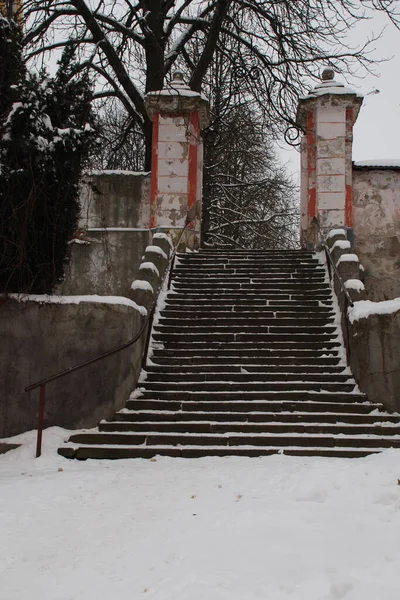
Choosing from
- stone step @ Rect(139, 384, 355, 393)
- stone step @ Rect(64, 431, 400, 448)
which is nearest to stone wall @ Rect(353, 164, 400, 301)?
stone step @ Rect(139, 384, 355, 393)

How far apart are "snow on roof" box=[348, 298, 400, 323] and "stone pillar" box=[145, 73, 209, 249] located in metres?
5.72

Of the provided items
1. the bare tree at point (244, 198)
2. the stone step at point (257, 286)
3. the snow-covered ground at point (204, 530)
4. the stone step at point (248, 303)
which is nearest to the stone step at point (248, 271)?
the stone step at point (257, 286)

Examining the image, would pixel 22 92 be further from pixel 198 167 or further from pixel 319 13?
pixel 319 13

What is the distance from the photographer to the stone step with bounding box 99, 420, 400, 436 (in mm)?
6973

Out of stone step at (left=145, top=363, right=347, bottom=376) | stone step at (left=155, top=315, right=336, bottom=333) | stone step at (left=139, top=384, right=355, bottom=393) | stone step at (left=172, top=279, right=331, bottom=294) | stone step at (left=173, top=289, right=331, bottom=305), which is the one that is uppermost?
stone step at (left=172, top=279, right=331, bottom=294)

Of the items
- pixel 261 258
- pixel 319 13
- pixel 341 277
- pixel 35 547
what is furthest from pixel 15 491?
pixel 319 13

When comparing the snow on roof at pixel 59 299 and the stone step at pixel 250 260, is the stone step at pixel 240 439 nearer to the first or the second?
the snow on roof at pixel 59 299

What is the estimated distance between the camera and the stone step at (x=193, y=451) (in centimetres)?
646

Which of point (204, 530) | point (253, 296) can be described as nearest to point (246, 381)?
point (253, 296)

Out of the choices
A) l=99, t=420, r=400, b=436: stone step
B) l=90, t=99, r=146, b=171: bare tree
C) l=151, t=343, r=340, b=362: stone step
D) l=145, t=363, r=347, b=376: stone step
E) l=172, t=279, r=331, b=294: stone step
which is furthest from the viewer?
l=90, t=99, r=146, b=171: bare tree

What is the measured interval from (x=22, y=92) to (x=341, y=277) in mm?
5409

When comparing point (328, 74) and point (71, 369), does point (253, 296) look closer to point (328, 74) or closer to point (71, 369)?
point (71, 369)

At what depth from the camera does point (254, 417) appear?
7.35 m

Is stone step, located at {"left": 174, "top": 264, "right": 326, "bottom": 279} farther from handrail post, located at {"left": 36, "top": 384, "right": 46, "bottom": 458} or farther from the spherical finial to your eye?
handrail post, located at {"left": 36, "top": 384, "right": 46, "bottom": 458}
